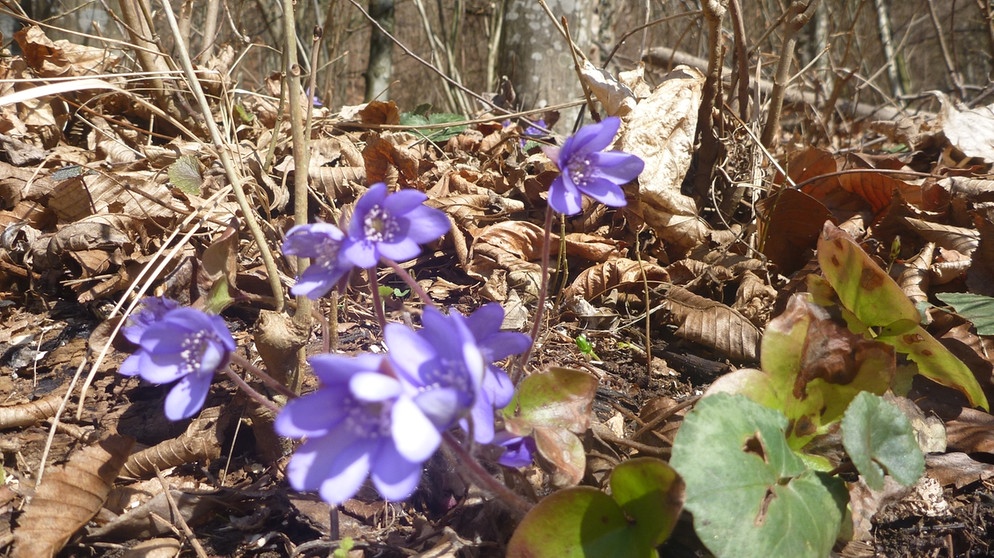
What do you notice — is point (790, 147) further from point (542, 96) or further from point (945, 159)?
point (542, 96)

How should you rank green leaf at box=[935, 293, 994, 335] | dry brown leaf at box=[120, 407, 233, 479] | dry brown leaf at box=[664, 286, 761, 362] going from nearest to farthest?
dry brown leaf at box=[120, 407, 233, 479]
green leaf at box=[935, 293, 994, 335]
dry brown leaf at box=[664, 286, 761, 362]

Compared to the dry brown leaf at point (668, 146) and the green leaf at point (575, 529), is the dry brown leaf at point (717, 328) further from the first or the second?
the green leaf at point (575, 529)

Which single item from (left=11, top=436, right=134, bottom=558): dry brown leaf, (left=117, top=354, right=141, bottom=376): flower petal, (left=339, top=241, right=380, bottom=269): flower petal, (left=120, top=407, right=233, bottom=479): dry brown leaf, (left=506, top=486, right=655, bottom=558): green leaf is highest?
(left=339, top=241, right=380, bottom=269): flower petal

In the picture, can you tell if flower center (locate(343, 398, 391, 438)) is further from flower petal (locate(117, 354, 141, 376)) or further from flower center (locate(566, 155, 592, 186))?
flower center (locate(566, 155, 592, 186))

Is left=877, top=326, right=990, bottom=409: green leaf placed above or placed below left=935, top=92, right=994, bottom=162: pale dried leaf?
below

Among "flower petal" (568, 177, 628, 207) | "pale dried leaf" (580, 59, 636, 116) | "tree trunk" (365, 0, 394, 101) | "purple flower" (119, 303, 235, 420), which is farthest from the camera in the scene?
"tree trunk" (365, 0, 394, 101)

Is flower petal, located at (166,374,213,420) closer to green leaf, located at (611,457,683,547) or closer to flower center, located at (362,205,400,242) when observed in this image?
flower center, located at (362,205,400,242)

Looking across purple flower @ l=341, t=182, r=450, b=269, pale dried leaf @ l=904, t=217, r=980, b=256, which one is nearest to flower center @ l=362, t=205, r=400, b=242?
purple flower @ l=341, t=182, r=450, b=269

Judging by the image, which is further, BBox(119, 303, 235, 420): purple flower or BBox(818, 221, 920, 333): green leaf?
BBox(818, 221, 920, 333): green leaf
